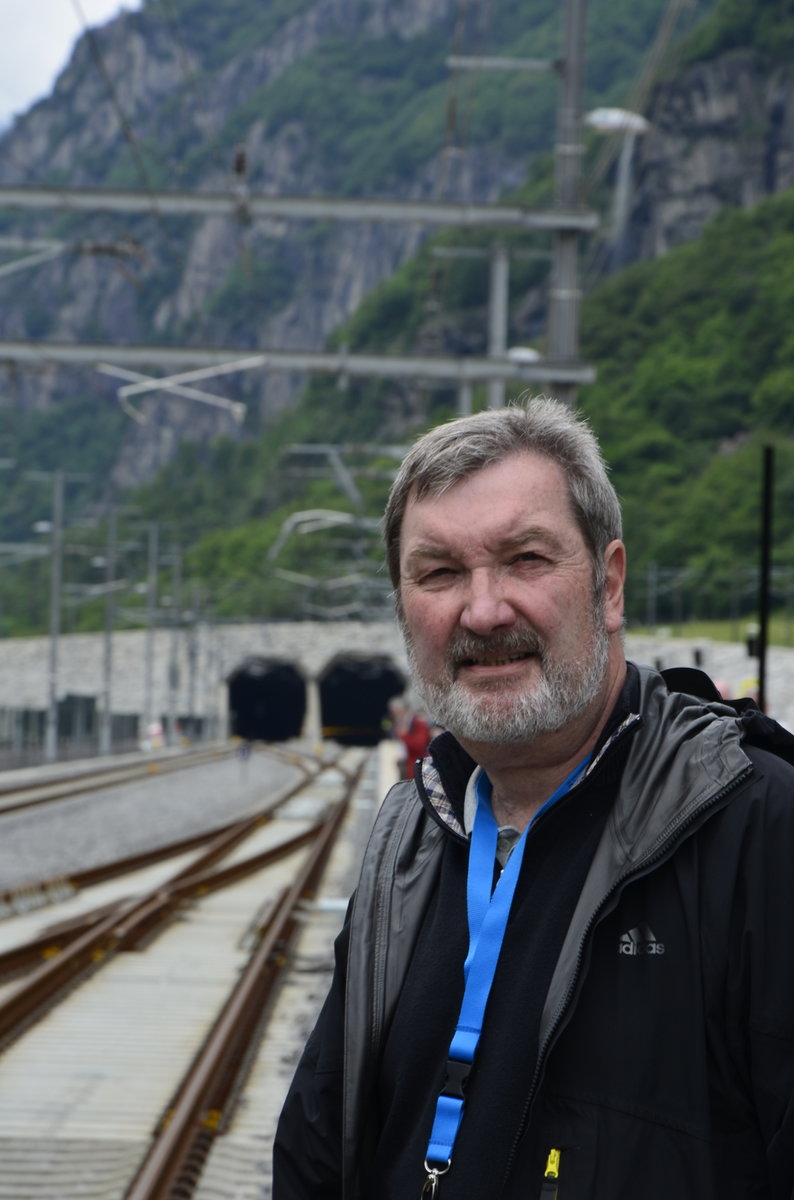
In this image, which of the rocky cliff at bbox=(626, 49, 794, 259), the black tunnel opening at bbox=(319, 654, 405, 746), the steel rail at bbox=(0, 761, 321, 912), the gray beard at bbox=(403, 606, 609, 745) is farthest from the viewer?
the rocky cliff at bbox=(626, 49, 794, 259)

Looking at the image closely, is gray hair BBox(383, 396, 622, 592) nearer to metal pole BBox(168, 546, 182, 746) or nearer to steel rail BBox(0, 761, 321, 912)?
steel rail BBox(0, 761, 321, 912)

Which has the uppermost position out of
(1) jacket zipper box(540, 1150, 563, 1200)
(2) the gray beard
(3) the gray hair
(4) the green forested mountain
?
(4) the green forested mountain

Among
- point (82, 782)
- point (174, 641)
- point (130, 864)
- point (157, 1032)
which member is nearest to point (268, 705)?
point (174, 641)

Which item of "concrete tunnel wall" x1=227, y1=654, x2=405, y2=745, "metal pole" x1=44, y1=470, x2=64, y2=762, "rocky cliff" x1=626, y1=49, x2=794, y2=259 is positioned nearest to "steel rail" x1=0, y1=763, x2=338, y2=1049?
"metal pole" x1=44, y1=470, x2=64, y2=762

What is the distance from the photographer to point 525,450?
2605mm

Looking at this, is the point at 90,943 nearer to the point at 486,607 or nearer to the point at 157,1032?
the point at 157,1032

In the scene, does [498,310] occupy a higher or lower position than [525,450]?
higher

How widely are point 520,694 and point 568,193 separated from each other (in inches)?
529

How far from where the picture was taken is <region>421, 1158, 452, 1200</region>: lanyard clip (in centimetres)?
238

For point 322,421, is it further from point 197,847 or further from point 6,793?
point 197,847

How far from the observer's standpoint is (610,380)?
89.8 meters

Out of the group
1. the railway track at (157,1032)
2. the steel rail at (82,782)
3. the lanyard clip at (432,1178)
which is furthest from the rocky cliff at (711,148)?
the lanyard clip at (432,1178)

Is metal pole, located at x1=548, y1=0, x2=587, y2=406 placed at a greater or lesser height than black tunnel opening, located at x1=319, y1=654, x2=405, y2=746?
greater

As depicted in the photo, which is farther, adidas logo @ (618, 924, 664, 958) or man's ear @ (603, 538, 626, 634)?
man's ear @ (603, 538, 626, 634)
